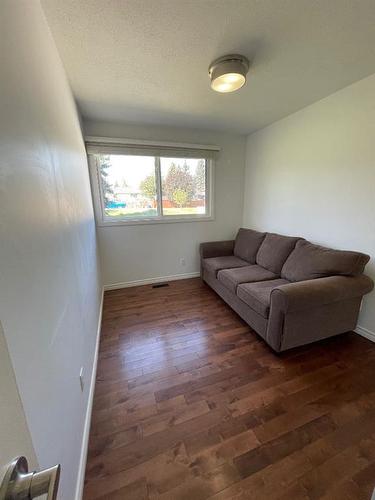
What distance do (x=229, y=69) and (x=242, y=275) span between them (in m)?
1.95

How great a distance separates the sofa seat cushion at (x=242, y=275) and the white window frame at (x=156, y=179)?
1213mm

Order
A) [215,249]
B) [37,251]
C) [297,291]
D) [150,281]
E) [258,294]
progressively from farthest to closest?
[150,281], [215,249], [258,294], [297,291], [37,251]

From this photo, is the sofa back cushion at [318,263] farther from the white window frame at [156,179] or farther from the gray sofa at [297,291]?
the white window frame at [156,179]

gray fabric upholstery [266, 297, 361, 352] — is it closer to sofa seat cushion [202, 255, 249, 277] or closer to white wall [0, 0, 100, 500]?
sofa seat cushion [202, 255, 249, 277]

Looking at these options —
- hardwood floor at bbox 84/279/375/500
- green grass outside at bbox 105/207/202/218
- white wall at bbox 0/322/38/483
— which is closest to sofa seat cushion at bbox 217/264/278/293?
hardwood floor at bbox 84/279/375/500

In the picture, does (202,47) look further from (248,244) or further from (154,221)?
(248,244)

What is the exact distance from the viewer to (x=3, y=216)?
53 centimetres

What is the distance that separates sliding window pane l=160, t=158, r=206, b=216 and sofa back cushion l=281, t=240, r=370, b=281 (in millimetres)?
1736

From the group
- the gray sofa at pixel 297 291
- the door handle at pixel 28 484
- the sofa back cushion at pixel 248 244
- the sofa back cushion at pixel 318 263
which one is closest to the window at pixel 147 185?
the sofa back cushion at pixel 248 244

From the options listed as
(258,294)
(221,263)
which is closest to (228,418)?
(258,294)

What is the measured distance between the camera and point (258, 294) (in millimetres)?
2002

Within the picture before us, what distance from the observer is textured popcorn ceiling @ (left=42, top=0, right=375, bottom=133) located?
3.90 feet

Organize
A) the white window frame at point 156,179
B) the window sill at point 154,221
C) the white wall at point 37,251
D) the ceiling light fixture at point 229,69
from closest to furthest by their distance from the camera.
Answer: the white wall at point 37,251 → the ceiling light fixture at point 229,69 → the white window frame at point 156,179 → the window sill at point 154,221

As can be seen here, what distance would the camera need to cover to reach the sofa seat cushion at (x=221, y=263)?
2842mm
